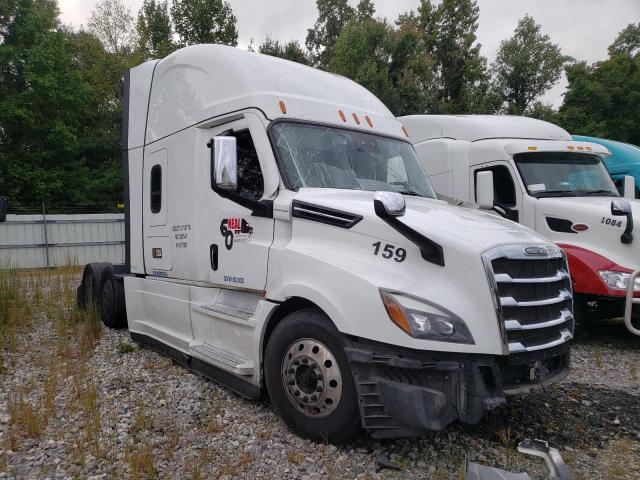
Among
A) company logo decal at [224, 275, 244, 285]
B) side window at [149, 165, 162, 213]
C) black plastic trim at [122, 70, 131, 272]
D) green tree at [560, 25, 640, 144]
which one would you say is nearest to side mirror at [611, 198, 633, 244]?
company logo decal at [224, 275, 244, 285]

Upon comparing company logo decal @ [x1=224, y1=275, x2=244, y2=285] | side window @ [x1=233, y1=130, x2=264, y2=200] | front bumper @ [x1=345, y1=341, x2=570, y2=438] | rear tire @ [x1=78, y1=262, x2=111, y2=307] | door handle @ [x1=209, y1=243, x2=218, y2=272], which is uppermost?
side window @ [x1=233, y1=130, x2=264, y2=200]

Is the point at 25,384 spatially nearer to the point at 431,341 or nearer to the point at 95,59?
the point at 431,341

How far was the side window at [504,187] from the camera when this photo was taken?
306 inches

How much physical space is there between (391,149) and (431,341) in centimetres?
250

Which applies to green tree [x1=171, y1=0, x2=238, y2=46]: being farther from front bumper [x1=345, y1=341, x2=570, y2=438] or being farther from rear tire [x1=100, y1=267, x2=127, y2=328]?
front bumper [x1=345, y1=341, x2=570, y2=438]

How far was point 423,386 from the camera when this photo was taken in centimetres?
335

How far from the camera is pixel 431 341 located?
3275 mm

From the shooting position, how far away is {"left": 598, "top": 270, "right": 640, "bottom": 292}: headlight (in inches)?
251

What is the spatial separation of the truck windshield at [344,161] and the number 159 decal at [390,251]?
0.97m

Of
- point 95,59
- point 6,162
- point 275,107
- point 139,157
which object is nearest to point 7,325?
point 139,157

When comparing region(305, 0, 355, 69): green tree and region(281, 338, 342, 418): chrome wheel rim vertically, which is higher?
region(305, 0, 355, 69): green tree

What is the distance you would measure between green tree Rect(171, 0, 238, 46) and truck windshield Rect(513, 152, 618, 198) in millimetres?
23639

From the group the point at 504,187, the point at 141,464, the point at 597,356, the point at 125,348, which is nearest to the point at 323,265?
the point at 141,464

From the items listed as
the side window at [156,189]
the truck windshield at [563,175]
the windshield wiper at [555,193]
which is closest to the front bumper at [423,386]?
the side window at [156,189]
